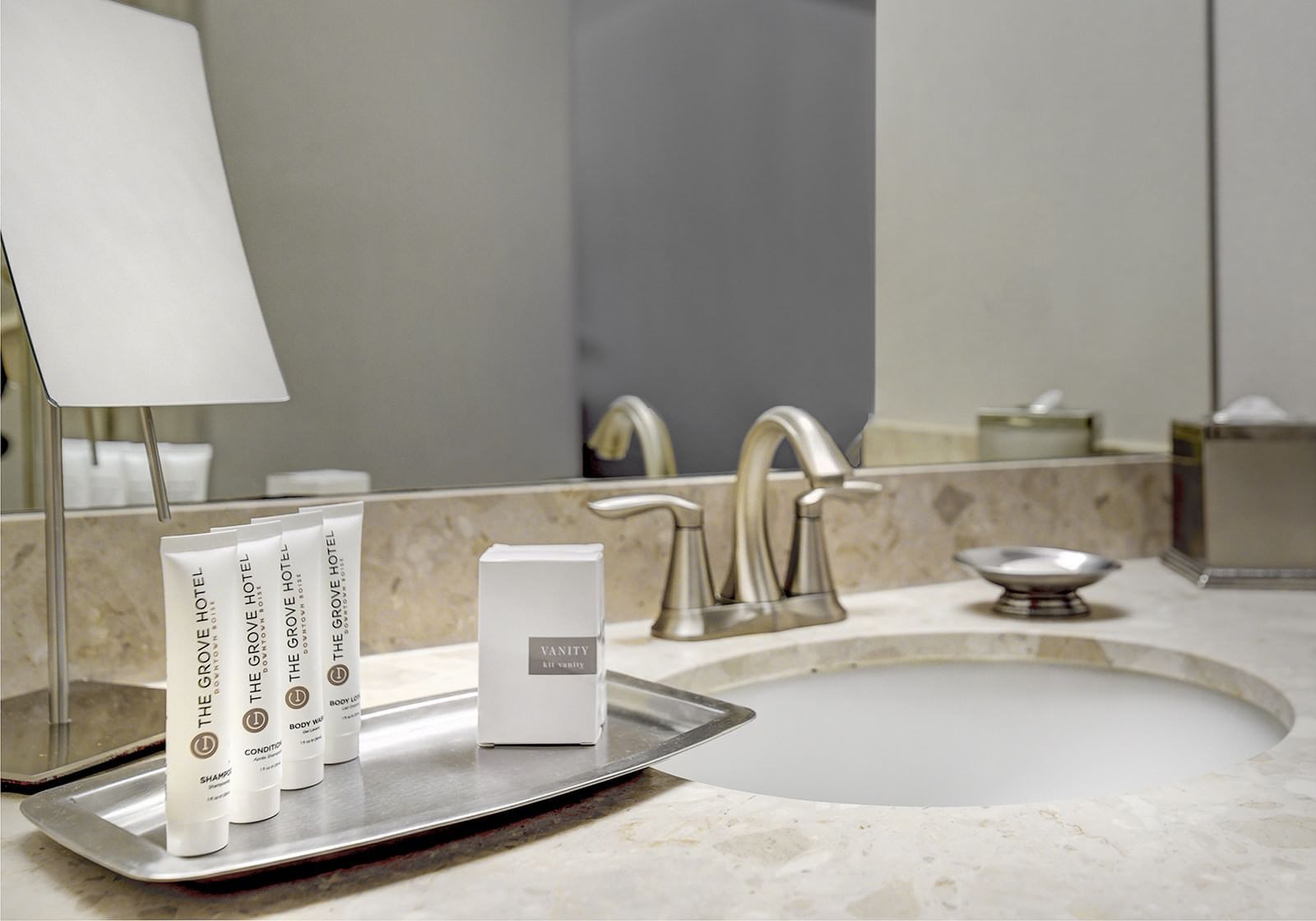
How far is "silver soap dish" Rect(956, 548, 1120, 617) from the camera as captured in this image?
973 mm

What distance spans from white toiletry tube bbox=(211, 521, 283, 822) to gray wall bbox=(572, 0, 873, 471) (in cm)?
49

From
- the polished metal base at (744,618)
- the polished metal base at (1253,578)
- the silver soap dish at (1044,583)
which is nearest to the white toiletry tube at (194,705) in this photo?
the polished metal base at (744,618)

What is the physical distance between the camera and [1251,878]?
0.45m

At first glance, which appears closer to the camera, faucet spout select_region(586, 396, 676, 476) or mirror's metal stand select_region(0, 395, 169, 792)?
mirror's metal stand select_region(0, 395, 169, 792)

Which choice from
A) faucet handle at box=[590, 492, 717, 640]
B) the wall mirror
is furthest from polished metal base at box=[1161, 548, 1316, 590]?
faucet handle at box=[590, 492, 717, 640]

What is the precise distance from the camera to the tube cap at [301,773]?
0.52 meters

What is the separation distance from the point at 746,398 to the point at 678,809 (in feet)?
1.85

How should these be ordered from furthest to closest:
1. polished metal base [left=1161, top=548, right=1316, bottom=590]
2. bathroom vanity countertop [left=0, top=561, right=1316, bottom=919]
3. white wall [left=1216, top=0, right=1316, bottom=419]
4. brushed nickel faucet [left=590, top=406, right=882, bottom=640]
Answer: white wall [left=1216, top=0, right=1316, bottom=419] < polished metal base [left=1161, top=548, right=1316, bottom=590] < brushed nickel faucet [left=590, top=406, right=882, bottom=640] < bathroom vanity countertop [left=0, top=561, right=1316, bottom=919]

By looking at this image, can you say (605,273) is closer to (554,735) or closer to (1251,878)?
(554,735)

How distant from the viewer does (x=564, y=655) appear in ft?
1.94

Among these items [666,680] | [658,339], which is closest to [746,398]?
[658,339]

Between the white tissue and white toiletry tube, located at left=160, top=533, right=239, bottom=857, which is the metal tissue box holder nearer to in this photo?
the white tissue

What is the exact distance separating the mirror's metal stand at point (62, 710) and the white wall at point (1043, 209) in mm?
767

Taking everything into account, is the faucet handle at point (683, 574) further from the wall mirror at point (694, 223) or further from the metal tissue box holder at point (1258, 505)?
the metal tissue box holder at point (1258, 505)
